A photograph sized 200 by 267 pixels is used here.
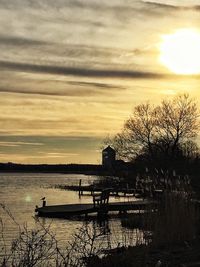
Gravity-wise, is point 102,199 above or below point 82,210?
above

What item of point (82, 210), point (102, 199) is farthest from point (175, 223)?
point (102, 199)

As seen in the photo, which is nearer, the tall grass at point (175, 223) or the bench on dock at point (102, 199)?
the tall grass at point (175, 223)

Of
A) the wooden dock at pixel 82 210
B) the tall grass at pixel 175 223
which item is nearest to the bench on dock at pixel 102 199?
the wooden dock at pixel 82 210

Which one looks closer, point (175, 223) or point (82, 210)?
point (175, 223)

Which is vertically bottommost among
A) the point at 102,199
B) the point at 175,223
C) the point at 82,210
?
the point at 175,223

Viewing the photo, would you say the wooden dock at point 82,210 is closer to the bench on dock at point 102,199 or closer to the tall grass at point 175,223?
the bench on dock at point 102,199

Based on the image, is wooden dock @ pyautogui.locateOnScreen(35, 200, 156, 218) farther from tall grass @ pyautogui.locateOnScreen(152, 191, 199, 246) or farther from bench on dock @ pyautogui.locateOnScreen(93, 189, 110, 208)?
tall grass @ pyautogui.locateOnScreen(152, 191, 199, 246)

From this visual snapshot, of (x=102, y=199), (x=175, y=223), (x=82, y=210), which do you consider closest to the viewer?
(x=175, y=223)

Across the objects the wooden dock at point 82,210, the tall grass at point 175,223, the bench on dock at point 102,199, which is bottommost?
the tall grass at point 175,223

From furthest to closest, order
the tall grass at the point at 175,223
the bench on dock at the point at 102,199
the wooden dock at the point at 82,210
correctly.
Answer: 1. the bench on dock at the point at 102,199
2. the wooden dock at the point at 82,210
3. the tall grass at the point at 175,223

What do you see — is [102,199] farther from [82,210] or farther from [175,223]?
[175,223]

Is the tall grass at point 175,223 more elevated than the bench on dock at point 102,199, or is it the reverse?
the bench on dock at point 102,199

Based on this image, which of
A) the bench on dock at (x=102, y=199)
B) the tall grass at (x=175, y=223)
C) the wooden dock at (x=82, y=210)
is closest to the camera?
the tall grass at (x=175, y=223)

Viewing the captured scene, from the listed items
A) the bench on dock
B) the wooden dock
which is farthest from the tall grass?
the bench on dock
